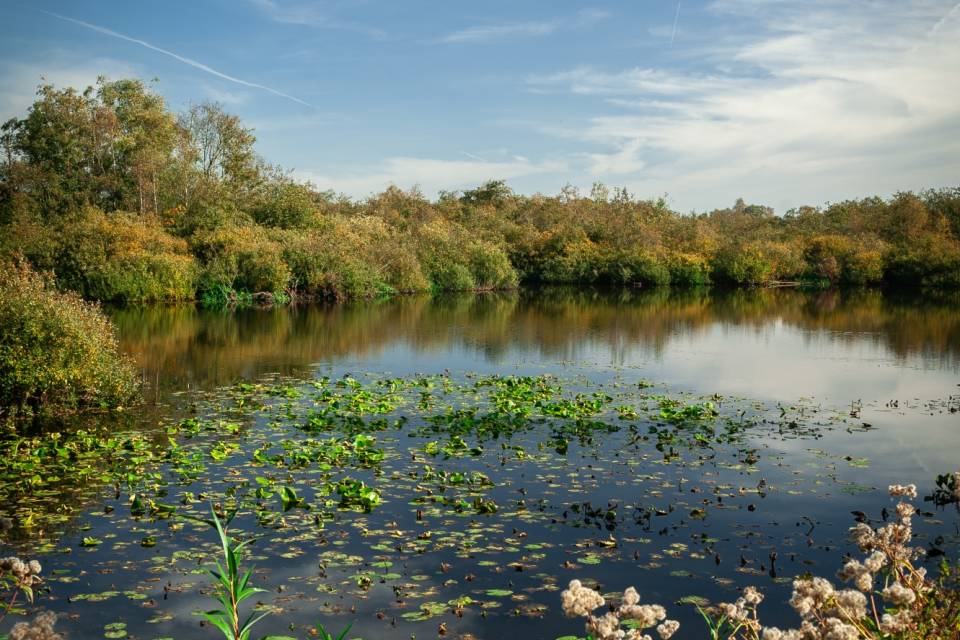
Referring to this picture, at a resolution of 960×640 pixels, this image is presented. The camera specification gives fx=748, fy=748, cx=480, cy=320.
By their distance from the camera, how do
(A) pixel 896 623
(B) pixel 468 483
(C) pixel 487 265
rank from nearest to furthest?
(A) pixel 896 623, (B) pixel 468 483, (C) pixel 487 265

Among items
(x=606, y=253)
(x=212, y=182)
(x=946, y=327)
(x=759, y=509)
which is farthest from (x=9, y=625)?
(x=606, y=253)

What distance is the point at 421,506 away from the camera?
413 inches

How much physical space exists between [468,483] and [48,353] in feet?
29.7

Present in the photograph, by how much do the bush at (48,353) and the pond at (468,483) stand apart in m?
0.98

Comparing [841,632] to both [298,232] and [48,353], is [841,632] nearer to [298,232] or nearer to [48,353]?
[48,353]

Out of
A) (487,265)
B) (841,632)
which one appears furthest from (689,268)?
(841,632)

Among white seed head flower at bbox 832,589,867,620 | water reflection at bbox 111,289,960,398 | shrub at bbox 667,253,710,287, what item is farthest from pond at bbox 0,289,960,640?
shrub at bbox 667,253,710,287

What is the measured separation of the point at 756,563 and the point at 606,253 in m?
70.0

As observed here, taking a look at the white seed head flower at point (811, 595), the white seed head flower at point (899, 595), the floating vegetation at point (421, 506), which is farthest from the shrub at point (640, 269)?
the white seed head flower at point (899, 595)

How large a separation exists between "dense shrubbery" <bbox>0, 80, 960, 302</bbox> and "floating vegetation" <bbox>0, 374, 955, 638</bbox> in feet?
111

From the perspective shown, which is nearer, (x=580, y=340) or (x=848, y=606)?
(x=848, y=606)

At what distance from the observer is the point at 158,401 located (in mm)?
17547

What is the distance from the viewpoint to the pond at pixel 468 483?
784cm

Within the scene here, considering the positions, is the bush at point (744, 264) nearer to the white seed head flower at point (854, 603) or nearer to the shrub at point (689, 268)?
the shrub at point (689, 268)
